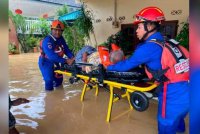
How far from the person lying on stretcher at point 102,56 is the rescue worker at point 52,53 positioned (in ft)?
1.58

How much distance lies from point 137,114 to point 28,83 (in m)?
3.13

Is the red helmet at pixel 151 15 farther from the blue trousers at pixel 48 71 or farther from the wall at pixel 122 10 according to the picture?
the wall at pixel 122 10

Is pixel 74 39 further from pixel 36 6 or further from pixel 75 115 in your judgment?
pixel 36 6

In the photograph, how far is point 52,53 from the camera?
4.26 m

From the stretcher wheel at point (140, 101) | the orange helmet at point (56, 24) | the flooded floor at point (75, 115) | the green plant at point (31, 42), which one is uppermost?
the green plant at point (31, 42)

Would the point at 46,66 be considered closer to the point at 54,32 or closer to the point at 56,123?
the point at 54,32

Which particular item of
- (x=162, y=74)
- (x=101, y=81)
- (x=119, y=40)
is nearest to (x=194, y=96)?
(x=162, y=74)

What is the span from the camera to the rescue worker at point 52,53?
4273 mm

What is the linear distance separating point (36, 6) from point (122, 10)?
10.7m

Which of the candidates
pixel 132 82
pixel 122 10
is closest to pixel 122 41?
pixel 122 10

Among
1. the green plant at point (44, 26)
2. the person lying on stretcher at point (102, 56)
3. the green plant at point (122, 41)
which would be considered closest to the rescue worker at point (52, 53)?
the person lying on stretcher at point (102, 56)

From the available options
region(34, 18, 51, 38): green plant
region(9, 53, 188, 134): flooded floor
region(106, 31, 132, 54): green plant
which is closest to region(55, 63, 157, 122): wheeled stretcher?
region(9, 53, 188, 134): flooded floor

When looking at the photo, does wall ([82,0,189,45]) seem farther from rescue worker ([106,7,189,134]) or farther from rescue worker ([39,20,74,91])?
rescue worker ([106,7,189,134])

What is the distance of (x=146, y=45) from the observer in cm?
208
